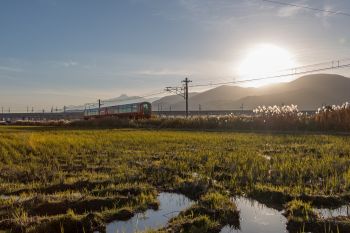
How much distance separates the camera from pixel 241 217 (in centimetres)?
614


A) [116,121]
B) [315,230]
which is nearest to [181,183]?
[315,230]

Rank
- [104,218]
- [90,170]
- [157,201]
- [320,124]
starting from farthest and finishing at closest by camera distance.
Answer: [320,124], [90,170], [157,201], [104,218]

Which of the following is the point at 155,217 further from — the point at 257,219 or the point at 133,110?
→ the point at 133,110

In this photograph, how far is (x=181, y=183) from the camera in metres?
8.15

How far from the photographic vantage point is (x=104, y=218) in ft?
19.3

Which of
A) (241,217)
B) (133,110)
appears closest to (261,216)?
(241,217)

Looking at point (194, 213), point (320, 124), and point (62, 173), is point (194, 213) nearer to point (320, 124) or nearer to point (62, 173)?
point (62, 173)

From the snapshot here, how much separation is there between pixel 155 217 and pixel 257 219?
4.81ft

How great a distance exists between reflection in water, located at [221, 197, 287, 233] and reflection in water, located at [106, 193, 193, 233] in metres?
0.90

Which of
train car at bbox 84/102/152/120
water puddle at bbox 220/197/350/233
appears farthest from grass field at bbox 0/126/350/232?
train car at bbox 84/102/152/120

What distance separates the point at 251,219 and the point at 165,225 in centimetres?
131

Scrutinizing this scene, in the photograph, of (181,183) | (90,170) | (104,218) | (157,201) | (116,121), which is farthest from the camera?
(116,121)

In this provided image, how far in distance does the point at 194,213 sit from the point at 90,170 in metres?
4.83

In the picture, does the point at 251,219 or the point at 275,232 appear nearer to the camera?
the point at 275,232
